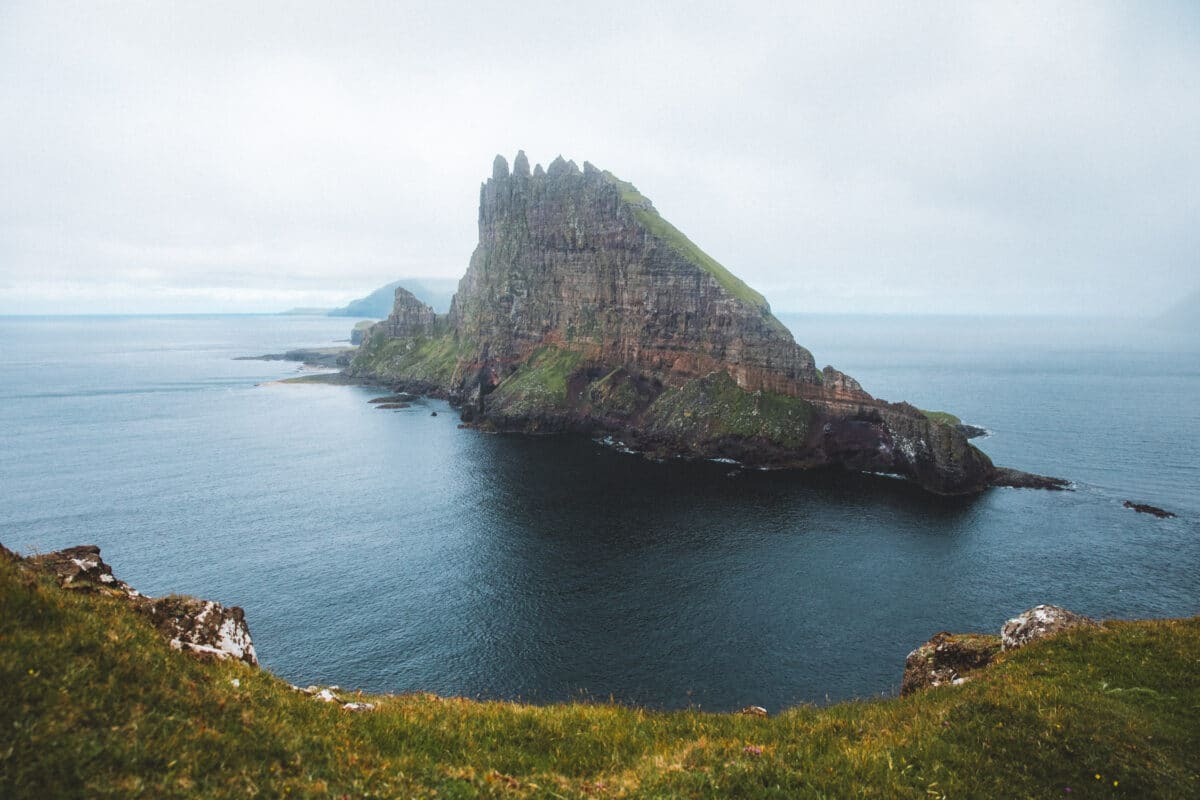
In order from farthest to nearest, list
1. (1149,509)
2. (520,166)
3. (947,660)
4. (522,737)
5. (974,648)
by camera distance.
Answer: (520,166) < (1149,509) < (947,660) < (974,648) < (522,737)

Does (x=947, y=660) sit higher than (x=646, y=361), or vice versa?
(x=646, y=361)

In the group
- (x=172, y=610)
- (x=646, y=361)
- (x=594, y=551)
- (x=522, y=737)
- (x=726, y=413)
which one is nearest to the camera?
(x=522, y=737)

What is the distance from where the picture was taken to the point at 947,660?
26.6 meters

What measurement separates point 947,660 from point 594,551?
168 ft

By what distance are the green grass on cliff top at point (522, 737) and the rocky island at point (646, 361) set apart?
8985 cm

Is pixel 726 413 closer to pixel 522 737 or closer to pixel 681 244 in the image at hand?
pixel 681 244

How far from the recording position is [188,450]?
395 ft

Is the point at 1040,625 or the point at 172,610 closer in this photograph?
the point at 172,610

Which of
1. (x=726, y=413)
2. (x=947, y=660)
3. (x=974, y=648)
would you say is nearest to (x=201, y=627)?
(x=947, y=660)

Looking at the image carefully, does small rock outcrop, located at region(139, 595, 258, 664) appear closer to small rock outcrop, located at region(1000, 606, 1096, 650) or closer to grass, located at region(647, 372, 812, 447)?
small rock outcrop, located at region(1000, 606, 1096, 650)

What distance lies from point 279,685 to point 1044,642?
95.4 ft

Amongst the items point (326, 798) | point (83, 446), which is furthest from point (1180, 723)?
point (83, 446)

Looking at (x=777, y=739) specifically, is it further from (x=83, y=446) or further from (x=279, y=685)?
(x=83, y=446)

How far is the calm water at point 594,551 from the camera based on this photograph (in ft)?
167
